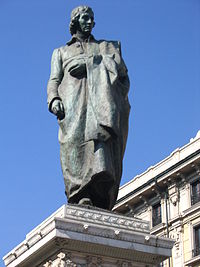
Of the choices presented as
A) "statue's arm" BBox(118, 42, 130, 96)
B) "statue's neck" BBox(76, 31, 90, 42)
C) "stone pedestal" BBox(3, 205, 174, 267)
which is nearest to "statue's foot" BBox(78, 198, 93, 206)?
"stone pedestal" BBox(3, 205, 174, 267)

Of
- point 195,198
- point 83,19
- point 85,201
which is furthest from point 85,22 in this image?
point 195,198

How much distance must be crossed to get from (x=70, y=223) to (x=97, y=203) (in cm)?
148

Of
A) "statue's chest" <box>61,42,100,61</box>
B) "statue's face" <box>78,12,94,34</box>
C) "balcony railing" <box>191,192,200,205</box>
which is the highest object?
"balcony railing" <box>191,192,200,205</box>

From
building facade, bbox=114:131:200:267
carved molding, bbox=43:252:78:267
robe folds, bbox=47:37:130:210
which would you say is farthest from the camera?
building facade, bbox=114:131:200:267

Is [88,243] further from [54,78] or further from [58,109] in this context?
[54,78]

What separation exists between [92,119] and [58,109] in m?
0.62

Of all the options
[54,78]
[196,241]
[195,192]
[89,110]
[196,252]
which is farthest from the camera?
[195,192]

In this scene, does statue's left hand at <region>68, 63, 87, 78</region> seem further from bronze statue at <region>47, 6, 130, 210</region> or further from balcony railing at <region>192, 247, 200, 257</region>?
balcony railing at <region>192, 247, 200, 257</region>

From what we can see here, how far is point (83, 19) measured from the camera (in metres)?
13.3

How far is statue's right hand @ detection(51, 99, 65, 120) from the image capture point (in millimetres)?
12438

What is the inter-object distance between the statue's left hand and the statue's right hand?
57 centimetres

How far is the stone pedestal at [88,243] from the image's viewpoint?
10.6 m

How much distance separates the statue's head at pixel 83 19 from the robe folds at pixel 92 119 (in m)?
0.29

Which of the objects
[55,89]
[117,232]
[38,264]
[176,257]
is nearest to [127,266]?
[117,232]
